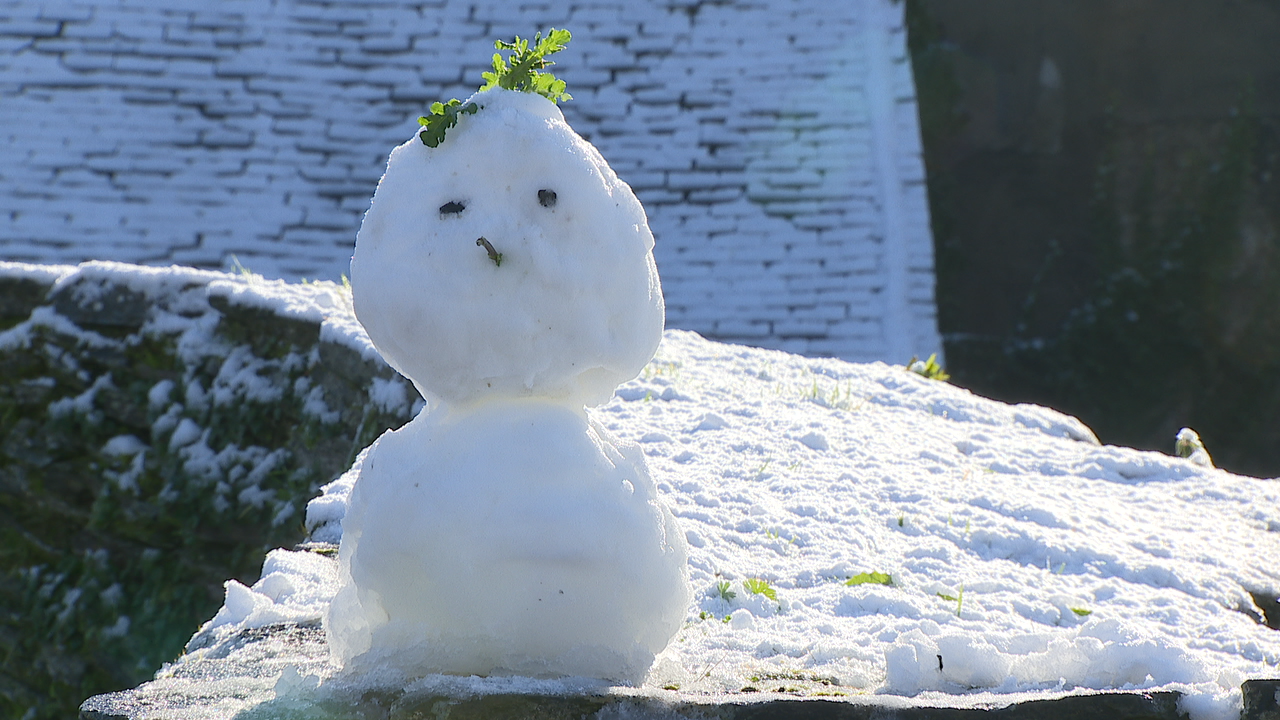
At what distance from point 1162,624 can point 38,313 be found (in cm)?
450

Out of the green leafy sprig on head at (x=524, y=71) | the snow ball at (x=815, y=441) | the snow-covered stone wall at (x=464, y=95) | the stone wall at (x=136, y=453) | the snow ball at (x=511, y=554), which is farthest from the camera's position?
the snow-covered stone wall at (x=464, y=95)

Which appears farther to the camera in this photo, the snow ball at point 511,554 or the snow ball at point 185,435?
the snow ball at point 185,435

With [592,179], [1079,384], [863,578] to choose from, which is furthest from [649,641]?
[1079,384]

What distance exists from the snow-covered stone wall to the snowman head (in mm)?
4975

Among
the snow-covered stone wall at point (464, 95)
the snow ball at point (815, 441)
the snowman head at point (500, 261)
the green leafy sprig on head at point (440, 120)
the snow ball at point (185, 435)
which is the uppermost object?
the snow-covered stone wall at point (464, 95)

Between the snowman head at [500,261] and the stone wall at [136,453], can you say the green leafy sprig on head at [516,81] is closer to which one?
the snowman head at [500,261]

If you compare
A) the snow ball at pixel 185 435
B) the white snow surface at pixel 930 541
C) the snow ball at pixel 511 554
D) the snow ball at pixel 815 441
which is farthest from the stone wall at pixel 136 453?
the snow ball at pixel 511 554

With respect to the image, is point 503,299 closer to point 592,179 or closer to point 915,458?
point 592,179

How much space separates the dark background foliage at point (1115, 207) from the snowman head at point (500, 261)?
6.88 m

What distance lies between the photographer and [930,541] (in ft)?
11.2

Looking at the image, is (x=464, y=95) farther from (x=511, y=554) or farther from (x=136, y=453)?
(x=511, y=554)

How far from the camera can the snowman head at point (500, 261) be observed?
2.01 m

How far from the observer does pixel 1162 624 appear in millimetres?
3049

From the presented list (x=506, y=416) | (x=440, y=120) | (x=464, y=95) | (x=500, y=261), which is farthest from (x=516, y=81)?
(x=464, y=95)
